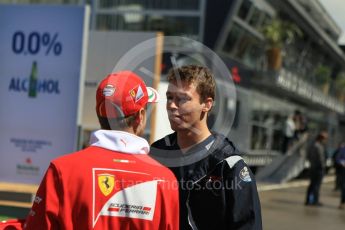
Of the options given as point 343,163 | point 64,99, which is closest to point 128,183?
point 64,99

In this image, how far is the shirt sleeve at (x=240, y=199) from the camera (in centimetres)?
288

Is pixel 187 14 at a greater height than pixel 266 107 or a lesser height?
greater

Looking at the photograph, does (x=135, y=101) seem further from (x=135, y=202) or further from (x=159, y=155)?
(x=159, y=155)

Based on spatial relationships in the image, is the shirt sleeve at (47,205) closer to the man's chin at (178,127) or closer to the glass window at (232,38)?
the man's chin at (178,127)

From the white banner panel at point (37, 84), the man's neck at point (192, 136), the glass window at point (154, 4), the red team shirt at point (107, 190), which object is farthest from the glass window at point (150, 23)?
the red team shirt at point (107, 190)

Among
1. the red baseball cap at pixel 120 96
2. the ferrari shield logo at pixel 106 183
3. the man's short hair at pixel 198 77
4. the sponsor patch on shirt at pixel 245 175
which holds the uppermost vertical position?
the man's short hair at pixel 198 77

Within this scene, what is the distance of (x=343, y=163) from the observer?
728 inches

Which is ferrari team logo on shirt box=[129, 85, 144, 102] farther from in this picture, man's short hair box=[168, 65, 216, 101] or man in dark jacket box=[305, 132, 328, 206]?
man in dark jacket box=[305, 132, 328, 206]

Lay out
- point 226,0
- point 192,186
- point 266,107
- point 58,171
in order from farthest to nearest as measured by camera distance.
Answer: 1. point 266,107
2. point 226,0
3. point 192,186
4. point 58,171

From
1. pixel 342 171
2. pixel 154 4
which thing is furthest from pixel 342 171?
pixel 154 4

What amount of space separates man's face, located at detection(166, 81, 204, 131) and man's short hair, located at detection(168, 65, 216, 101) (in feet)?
0.07

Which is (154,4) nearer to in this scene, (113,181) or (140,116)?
(140,116)

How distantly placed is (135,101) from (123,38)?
10704 mm

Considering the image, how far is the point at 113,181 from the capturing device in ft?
8.45
